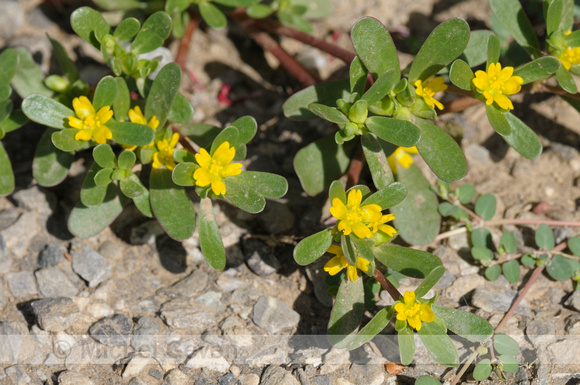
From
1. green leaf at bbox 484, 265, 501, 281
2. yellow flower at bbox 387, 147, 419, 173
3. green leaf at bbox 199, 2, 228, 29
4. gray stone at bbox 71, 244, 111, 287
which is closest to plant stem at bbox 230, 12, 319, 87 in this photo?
green leaf at bbox 199, 2, 228, 29

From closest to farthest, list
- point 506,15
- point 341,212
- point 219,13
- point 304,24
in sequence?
point 341,212
point 506,15
point 219,13
point 304,24

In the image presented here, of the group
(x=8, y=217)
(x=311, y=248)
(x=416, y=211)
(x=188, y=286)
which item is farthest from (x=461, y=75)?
(x=8, y=217)

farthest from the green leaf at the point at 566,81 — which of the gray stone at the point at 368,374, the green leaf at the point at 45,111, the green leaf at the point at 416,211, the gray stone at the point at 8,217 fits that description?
the gray stone at the point at 8,217

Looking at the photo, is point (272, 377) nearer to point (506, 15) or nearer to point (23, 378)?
point (23, 378)

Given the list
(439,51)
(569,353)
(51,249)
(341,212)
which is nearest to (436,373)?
(569,353)

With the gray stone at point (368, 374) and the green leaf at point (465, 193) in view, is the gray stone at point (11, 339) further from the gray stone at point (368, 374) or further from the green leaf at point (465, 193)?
the green leaf at point (465, 193)

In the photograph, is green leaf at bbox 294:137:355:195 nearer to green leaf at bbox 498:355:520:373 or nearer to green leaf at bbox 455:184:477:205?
green leaf at bbox 455:184:477:205
